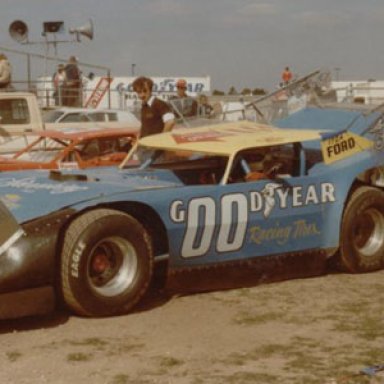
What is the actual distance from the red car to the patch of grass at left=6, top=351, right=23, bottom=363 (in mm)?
5052

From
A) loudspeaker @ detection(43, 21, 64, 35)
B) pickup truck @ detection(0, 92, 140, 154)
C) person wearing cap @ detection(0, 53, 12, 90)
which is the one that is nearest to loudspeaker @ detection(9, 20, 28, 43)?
loudspeaker @ detection(43, 21, 64, 35)

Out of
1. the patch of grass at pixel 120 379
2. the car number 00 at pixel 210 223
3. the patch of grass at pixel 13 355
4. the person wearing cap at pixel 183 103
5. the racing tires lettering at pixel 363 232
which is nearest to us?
the patch of grass at pixel 120 379

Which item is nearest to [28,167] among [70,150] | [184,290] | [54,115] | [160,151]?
[70,150]

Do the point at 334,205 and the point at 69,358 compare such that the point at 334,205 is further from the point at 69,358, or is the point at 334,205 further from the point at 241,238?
the point at 69,358

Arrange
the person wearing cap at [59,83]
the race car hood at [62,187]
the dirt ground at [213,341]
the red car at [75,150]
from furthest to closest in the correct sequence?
the person wearing cap at [59,83], the red car at [75,150], the race car hood at [62,187], the dirt ground at [213,341]

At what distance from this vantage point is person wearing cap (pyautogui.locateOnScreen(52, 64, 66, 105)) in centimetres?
2069

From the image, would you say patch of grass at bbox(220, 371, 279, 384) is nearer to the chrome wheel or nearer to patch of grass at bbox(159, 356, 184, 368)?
patch of grass at bbox(159, 356, 184, 368)

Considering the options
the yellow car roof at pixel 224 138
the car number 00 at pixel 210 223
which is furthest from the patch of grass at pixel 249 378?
the yellow car roof at pixel 224 138

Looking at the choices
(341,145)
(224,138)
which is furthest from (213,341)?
(341,145)

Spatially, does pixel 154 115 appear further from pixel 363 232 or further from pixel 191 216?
pixel 191 216

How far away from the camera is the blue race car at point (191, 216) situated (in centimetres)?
610

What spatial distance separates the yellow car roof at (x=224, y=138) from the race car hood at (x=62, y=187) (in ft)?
1.03

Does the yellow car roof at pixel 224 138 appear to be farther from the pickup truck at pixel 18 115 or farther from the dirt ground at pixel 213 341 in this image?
the pickup truck at pixel 18 115

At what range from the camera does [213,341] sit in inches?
225
